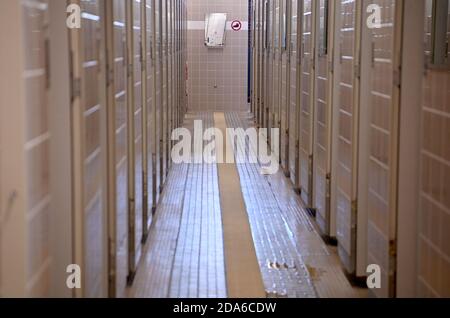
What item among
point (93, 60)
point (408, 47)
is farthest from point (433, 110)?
point (93, 60)

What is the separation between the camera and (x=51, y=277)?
9.45 feet

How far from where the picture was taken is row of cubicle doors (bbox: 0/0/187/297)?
242cm

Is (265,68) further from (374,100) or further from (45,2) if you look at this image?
(45,2)

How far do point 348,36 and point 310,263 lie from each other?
1.56m

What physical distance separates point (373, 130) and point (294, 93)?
3.61m

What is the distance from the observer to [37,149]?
2.66 metres

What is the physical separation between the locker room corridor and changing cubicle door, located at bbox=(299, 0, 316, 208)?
3 centimetres

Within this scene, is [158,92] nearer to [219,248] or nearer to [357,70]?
[219,248]

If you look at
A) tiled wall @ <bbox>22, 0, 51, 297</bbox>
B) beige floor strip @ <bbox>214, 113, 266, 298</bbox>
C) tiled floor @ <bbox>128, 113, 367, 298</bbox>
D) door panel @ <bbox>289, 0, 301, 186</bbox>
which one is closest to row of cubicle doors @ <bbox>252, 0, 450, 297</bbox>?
tiled floor @ <bbox>128, 113, 367, 298</bbox>

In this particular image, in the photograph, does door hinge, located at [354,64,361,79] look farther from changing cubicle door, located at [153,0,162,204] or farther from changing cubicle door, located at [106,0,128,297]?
changing cubicle door, located at [153,0,162,204]

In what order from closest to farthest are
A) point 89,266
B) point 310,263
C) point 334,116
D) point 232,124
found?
point 89,266 < point 310,263 < point 334,116 < point 232,124

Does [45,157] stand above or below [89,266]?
above

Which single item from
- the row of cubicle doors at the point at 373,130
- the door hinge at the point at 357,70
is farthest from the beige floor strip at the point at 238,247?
the door hinge at the point at 357,70
